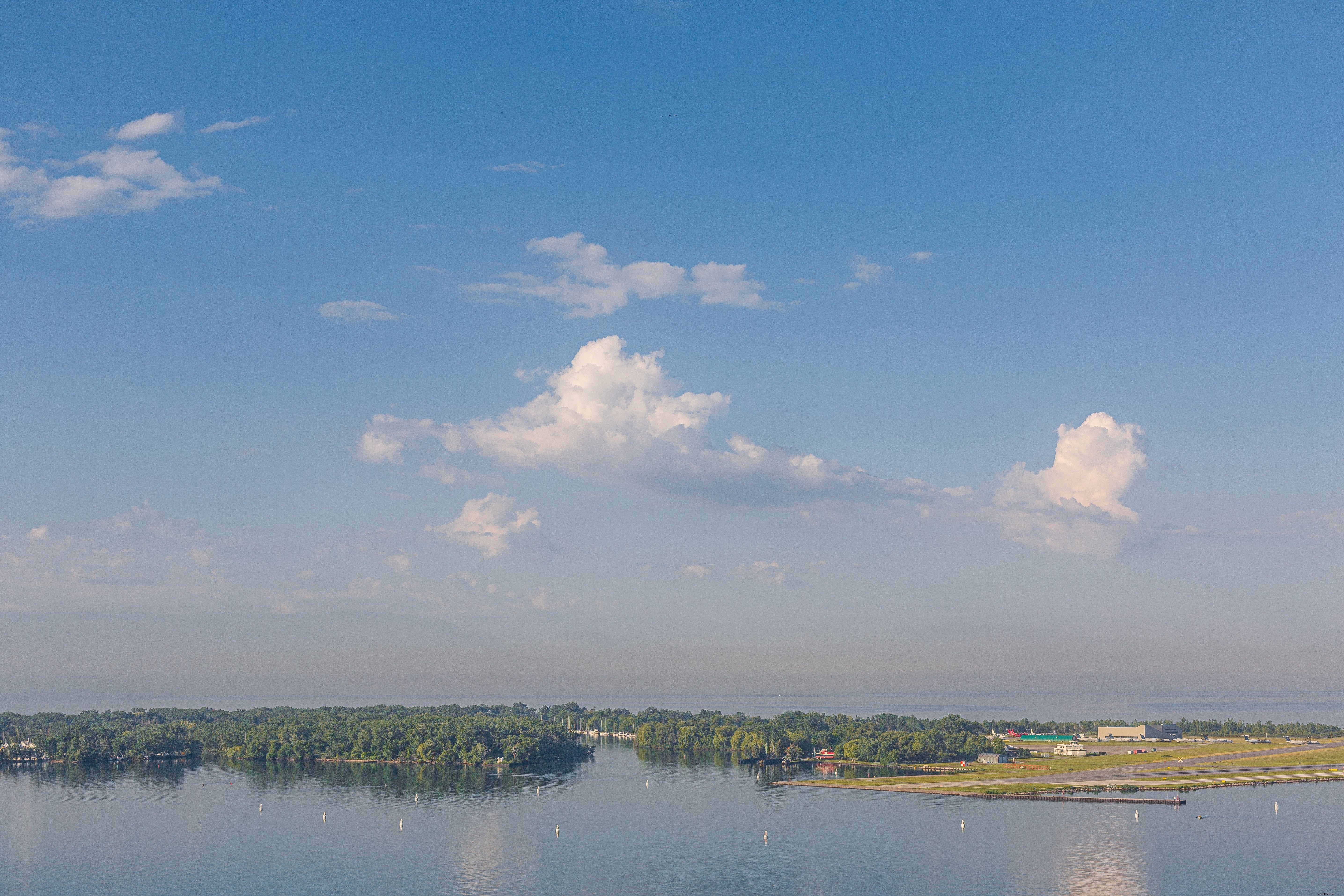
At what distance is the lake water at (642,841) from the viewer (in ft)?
177

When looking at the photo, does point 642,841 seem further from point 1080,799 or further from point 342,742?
point 342,742

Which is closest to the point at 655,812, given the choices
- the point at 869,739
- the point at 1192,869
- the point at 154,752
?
the point at 1192,869

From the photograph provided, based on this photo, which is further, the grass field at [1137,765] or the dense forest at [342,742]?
the dense forest at [342,742]

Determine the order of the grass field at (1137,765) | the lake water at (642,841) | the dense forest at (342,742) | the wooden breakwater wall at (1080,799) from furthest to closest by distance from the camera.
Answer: the dense forest at (342,742) < the grass field at (1137,765) < the wooden breakwater wall at (1080,799) < the lake water at (642,841)

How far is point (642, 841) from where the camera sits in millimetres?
66250

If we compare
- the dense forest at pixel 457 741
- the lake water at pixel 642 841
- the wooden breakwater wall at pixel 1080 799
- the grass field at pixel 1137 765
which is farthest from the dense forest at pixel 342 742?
the wooden breakwater wall at pixel 1080 799

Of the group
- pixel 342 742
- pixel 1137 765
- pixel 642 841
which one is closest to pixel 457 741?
pixel 342 742

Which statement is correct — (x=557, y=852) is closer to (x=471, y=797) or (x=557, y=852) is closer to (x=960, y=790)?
(x=471, y=797)

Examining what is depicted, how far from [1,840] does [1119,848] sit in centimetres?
7381

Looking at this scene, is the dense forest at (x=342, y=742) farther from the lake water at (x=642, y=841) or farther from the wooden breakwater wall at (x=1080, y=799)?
the wooden breakwater wall at (x=1080, y=799)

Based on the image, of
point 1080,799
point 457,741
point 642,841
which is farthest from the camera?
point 457,741

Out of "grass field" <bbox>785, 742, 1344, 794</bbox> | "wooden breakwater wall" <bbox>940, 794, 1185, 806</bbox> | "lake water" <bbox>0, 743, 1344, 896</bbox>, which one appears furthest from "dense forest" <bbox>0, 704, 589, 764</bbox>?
"wooden breakwater wall" <bbox>940, 794, 1185, 806</bbox>

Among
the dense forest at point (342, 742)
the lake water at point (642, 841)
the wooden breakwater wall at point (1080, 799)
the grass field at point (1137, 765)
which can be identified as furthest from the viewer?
the dense forest at point (342, 742)

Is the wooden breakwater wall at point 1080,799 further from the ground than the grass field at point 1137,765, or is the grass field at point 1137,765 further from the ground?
the wooden breakwater wall at point 1080,799
